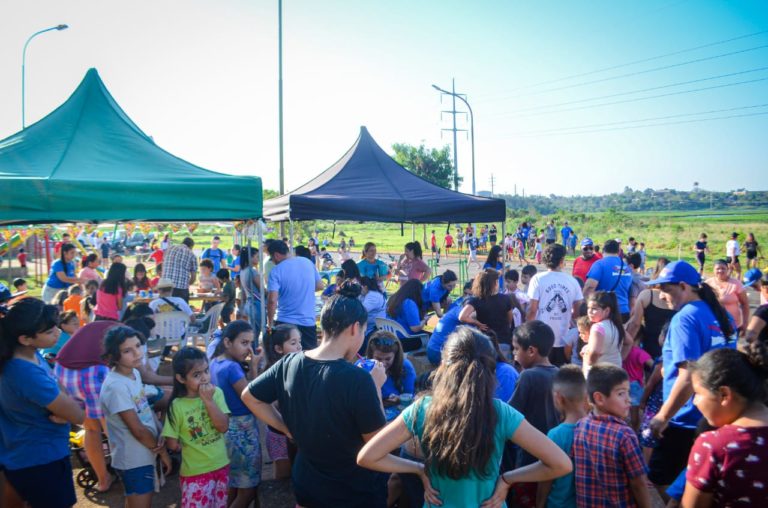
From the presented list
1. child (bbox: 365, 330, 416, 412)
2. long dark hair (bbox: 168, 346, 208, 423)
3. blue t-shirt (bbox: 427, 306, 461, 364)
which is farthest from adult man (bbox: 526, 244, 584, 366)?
long dark hair (bbox: 168, 346, 208, 423)

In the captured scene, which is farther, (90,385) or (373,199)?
(373,199)

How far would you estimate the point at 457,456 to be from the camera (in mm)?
1804

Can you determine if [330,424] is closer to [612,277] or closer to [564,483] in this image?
[564,483]

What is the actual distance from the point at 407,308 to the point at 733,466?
422 cm

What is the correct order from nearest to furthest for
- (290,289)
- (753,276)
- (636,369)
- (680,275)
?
(680,275) → (636,369) → (290,289) → (753,276)

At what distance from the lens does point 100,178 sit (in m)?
4.35

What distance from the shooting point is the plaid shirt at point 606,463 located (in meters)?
2.23

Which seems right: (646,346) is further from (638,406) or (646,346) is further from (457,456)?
(457,456)

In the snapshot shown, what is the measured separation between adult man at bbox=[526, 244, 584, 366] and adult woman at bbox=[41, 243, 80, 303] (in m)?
6.72

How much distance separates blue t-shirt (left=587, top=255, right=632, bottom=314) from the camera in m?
5.97

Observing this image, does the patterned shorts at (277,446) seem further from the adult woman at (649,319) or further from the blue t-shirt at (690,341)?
the adult woman at (649,319)

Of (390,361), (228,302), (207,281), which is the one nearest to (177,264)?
(207,281)

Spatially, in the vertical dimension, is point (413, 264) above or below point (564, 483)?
above

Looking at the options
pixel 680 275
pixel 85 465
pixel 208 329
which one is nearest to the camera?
pixel 680 275
